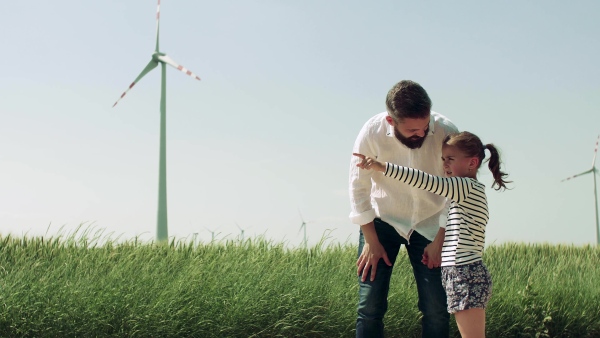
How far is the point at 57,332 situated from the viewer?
5.74m

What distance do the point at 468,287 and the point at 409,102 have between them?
1.07 metres

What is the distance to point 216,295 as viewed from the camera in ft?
20.5

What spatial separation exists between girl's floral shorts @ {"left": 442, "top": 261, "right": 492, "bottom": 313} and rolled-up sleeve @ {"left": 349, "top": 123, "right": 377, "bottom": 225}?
67 centimetres

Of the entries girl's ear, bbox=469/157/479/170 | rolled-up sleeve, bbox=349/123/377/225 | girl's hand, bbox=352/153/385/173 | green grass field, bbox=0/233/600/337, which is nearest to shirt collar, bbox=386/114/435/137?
rolled-up sleeve, bbox=349/123/377/225

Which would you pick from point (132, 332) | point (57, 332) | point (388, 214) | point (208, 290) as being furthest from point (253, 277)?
point (388, 214)

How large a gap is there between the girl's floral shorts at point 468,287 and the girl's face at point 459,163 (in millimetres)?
518

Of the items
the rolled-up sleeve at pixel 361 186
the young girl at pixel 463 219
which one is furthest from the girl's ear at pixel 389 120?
the young girl at pixel 463 219

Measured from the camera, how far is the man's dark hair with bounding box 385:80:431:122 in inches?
144

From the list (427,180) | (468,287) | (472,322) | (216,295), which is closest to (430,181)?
(427,180)

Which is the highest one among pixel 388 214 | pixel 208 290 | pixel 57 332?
pixel 388 214

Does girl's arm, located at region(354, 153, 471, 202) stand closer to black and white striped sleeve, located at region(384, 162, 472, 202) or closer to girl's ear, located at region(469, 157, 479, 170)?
black and white striped sleeve, located at region(384, 162, 472, 202)

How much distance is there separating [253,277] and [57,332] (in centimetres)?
193

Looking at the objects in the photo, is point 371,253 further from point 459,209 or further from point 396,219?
point 459,209

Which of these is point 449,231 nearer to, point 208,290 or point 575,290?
point 208,290
